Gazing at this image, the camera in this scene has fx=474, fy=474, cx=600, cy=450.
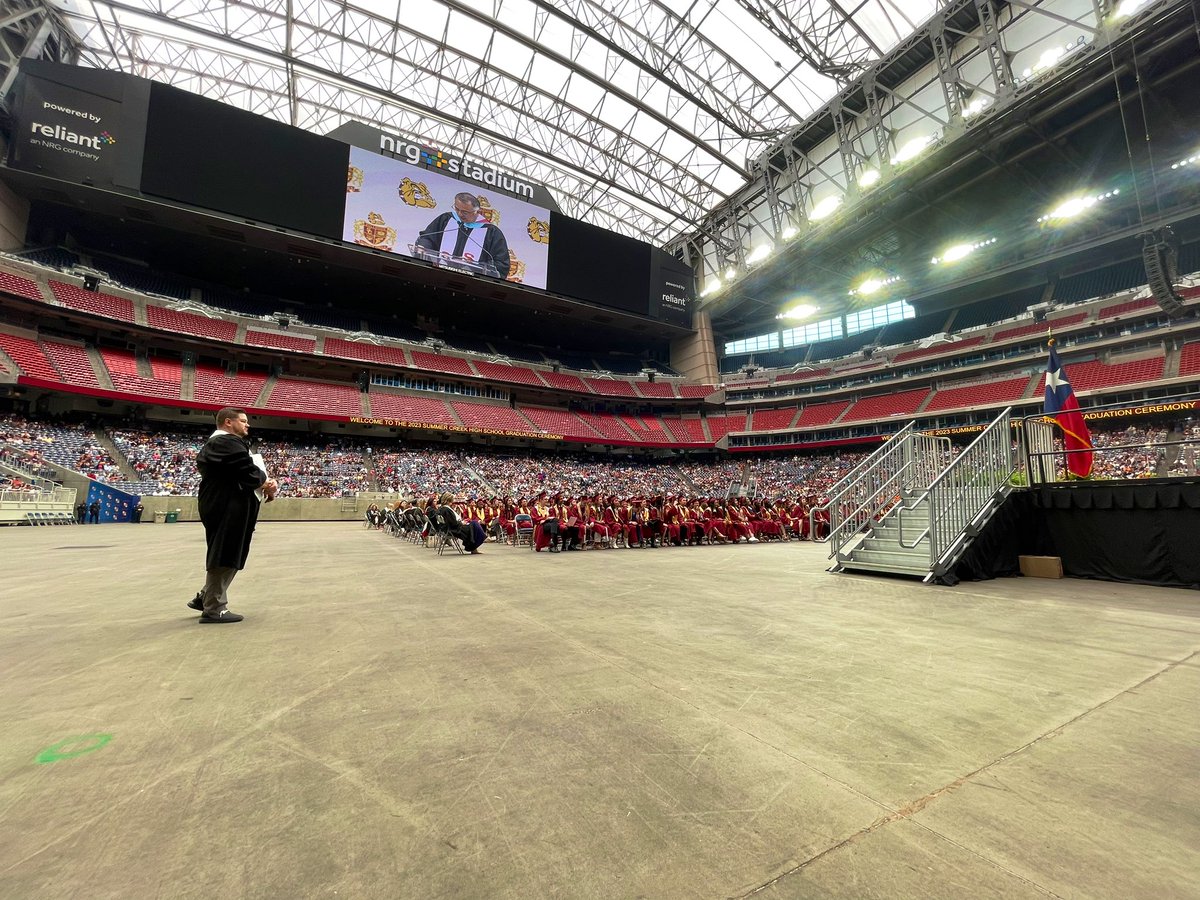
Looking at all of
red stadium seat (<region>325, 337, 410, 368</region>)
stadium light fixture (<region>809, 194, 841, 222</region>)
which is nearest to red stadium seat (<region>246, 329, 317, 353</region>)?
red stadium seat (<region>325, 337, 410, 368</region>)

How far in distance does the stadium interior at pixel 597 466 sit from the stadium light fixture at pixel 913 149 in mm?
358

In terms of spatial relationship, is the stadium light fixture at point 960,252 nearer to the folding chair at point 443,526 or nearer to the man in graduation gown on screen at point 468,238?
the man in graduation gown on screen at point 468,238

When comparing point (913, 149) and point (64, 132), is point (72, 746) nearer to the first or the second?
point (913, 149)

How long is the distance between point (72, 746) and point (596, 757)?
7.22 feet

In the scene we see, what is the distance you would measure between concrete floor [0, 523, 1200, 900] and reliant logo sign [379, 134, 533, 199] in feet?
127

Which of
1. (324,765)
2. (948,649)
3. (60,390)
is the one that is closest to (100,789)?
(324,765)

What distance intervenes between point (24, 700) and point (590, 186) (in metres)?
40.5

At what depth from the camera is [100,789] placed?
5.45 feet

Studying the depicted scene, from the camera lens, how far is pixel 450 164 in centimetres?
3541

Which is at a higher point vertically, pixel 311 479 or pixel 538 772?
pixel 311 479

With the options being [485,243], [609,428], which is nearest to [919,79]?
[485,243]

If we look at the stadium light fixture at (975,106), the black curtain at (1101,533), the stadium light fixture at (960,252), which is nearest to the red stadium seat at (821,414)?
the stadium light fixture at (960,252)

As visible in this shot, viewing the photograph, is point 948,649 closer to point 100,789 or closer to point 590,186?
point 100,789

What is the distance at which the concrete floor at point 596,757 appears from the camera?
129cm
